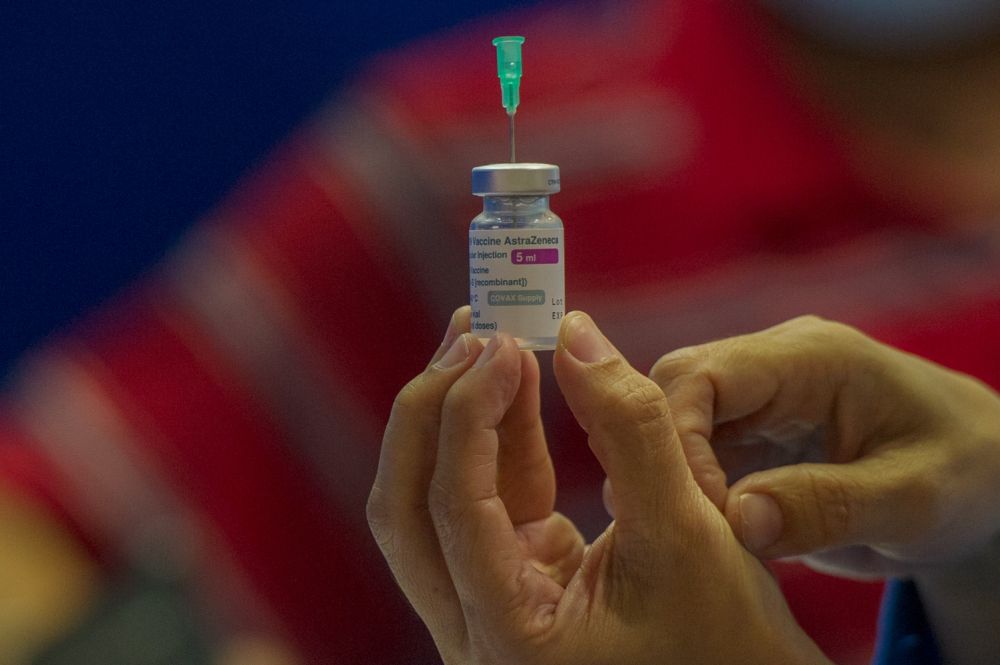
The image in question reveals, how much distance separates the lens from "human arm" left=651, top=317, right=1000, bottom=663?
0.96m

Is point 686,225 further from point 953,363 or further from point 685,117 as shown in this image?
point 953,363

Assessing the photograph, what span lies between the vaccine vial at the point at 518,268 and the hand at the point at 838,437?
258mm

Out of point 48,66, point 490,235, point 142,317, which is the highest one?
point 48,66

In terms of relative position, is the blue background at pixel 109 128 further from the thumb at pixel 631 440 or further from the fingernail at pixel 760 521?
the fingernail at pixel 760 521

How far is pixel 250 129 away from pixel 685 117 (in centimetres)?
77

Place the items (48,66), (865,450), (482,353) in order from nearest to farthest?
(482,353), (865,450), (48,66)

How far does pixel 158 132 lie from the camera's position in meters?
1.44

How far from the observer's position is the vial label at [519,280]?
86 cm

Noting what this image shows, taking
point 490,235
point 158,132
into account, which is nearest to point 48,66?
point 158,132

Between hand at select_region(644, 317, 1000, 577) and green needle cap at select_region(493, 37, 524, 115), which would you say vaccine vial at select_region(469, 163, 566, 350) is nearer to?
green needle cap at select_region(493, 37, 524, 115)

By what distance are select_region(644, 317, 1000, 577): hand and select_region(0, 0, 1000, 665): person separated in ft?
1.64

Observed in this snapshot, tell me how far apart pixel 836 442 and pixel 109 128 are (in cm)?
122

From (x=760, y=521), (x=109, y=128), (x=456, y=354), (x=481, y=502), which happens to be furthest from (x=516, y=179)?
(x=109, y=128)

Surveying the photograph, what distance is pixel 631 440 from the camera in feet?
2.66
